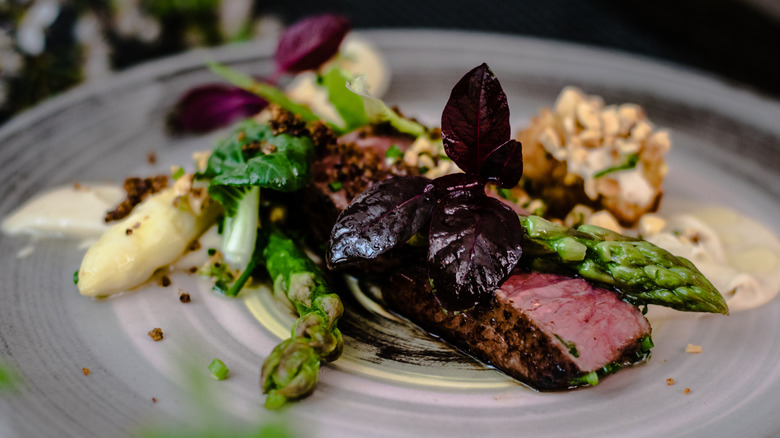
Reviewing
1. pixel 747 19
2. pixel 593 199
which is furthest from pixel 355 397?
pixel 747 19

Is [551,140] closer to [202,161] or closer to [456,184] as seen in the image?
[456,184]

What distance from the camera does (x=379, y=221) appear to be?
2266 mm

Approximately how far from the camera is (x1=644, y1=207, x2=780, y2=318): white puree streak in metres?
2.74

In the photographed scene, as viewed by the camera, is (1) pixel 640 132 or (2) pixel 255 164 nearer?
(2) pixel 255 164

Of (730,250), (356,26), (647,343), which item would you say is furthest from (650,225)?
(356,26)

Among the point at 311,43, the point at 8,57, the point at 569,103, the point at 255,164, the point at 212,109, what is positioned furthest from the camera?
the point at 8,57

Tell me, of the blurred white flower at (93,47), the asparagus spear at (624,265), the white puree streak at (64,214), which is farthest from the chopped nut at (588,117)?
the blurred white flower at (93,47)

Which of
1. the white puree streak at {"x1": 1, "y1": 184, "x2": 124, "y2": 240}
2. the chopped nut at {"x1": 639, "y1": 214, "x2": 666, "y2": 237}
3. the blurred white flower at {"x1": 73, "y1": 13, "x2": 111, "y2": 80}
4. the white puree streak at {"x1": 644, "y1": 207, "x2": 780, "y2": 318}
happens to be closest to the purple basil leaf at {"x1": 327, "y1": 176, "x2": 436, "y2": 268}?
the white puree streak at {"x1": 644, "y1": 207, "x2": 780, "y2": 318}

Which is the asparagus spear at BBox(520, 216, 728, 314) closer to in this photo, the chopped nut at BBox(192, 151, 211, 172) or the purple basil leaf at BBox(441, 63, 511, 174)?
the purple basil leaf at BBox(441, 63, 511, 174)

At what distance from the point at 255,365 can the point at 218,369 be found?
0.46 ft

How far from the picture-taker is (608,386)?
89.4 inches

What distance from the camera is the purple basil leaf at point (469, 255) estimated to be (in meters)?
2.18

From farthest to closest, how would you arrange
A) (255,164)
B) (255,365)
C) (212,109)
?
(212,109)
(255,164)
(255,365)

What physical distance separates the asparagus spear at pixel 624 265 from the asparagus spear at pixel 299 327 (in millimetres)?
791
